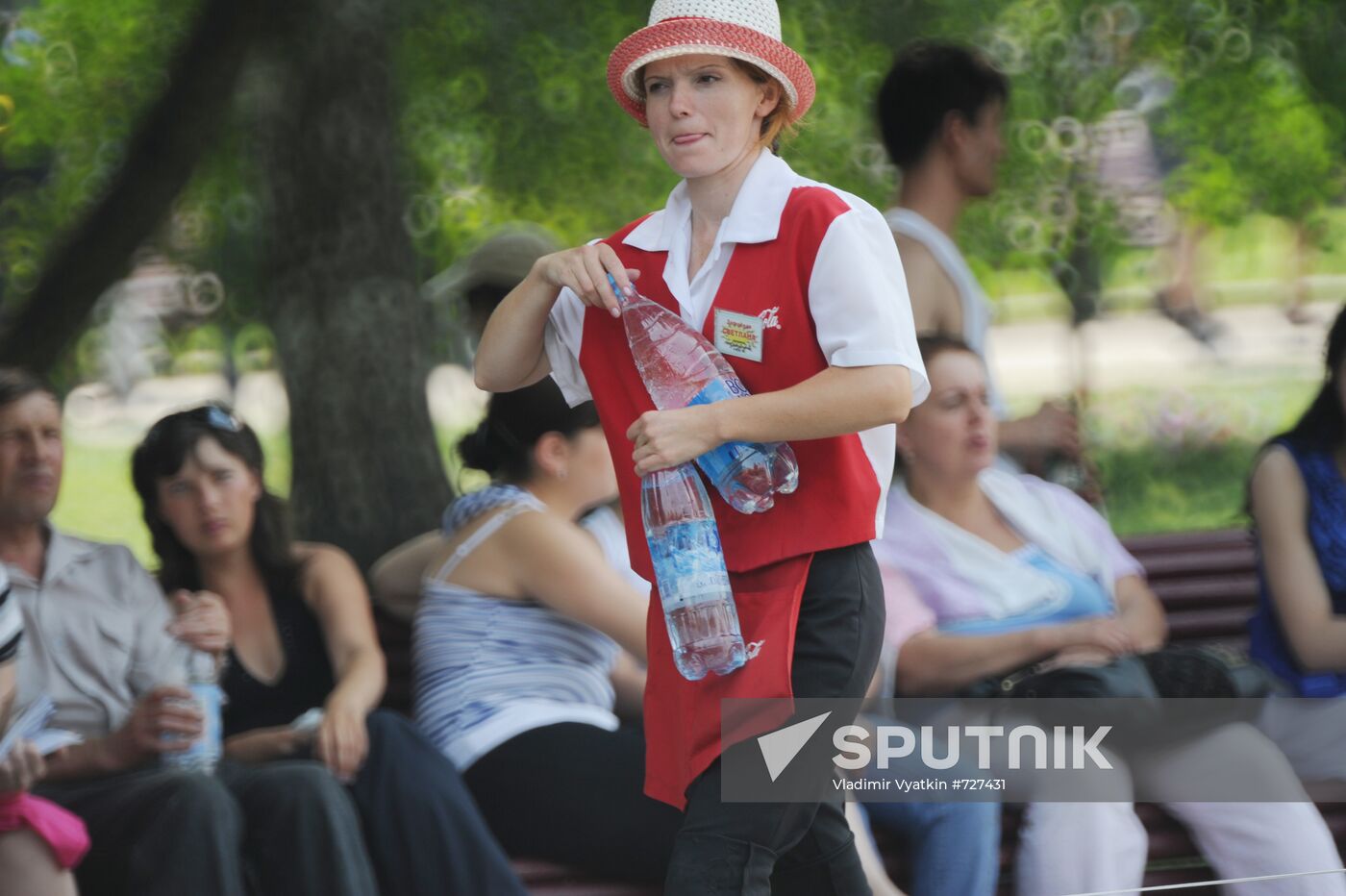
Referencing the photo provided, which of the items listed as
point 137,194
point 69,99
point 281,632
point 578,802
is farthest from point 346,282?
point 578,802

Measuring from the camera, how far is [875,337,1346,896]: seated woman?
3.14 meters

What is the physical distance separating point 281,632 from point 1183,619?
2.36 metres

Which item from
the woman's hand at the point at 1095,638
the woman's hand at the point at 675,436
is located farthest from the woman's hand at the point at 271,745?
the woman's hand at the point at 1095,638

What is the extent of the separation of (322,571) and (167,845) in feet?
2.68

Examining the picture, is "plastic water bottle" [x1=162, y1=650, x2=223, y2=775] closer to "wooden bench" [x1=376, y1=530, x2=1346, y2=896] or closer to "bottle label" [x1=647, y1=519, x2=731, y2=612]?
"wooden bench" [x1=376, y1=530, x2=1346, y2=896]

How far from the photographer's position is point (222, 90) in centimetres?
554

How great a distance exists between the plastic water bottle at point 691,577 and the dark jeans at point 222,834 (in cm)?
101

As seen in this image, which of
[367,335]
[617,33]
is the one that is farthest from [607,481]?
[617,33]

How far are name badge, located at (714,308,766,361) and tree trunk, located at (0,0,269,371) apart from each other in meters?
3.72

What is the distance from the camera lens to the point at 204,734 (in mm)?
2994

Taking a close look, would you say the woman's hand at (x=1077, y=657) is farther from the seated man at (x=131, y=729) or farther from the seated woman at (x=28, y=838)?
the seated woman at (x=28, y=838)

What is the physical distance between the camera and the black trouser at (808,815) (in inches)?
82.2

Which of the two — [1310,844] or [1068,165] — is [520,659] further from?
[1068,165]

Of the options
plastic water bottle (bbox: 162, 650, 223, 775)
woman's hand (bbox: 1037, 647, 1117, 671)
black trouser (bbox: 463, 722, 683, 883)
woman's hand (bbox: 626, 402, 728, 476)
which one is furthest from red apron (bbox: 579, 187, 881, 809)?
woman's hand (bbox: 1037, 647, 1117, 671)
